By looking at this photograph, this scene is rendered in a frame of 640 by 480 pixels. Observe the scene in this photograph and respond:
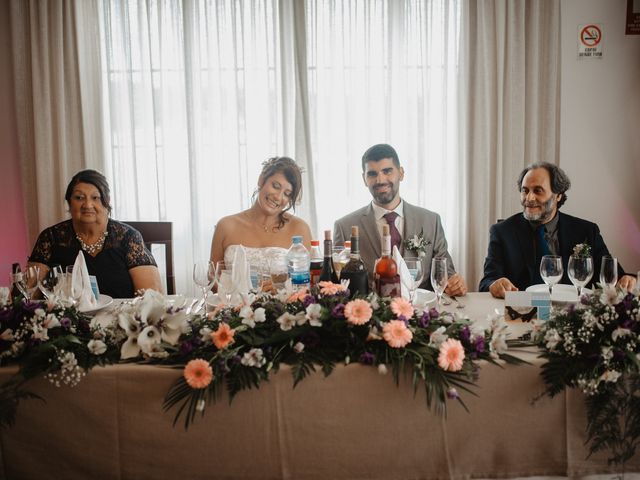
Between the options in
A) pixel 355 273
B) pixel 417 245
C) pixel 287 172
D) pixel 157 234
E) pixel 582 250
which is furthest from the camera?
pixel 157 234

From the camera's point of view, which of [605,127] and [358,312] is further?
[605,127]

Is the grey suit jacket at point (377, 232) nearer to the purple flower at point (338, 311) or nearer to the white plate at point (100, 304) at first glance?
the white plate at point (100, 304)

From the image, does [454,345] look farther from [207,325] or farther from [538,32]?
[538,32]

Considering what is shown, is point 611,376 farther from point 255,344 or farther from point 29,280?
point 29,280

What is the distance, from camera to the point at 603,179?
3.55 metres

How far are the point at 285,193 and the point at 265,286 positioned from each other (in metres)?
0.94

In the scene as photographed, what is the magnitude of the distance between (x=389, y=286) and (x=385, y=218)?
3.83ft

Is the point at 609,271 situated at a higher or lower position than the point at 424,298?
higher

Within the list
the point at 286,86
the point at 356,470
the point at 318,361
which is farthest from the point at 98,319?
the point at 286,86

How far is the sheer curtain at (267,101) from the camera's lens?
3.43 m

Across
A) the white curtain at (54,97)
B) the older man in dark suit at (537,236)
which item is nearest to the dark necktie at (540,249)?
the older man in dark suit at (537,236)

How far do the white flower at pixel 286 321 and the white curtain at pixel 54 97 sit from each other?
298 centimetres

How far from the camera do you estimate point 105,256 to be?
2373 millimetres

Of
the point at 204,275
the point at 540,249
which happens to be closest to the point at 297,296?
the point at 204,275
